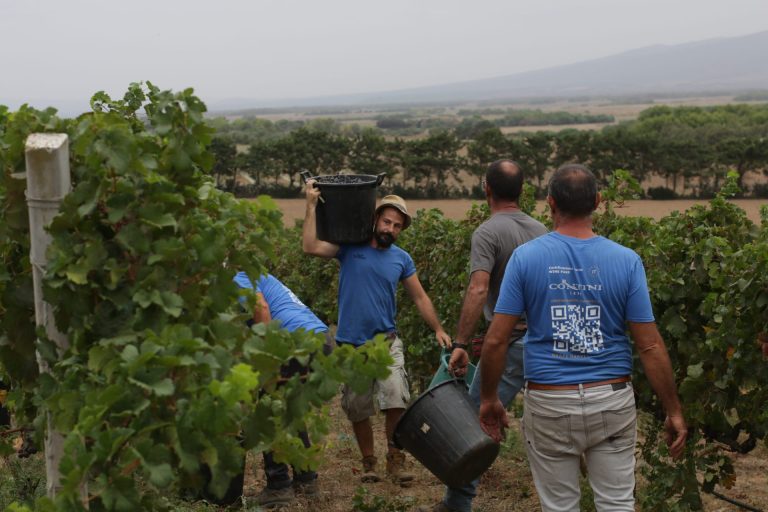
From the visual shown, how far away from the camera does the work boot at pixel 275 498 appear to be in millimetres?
5023

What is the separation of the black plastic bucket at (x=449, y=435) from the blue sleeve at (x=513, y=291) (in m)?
0.92

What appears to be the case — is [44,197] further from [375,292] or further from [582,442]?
[375,292]

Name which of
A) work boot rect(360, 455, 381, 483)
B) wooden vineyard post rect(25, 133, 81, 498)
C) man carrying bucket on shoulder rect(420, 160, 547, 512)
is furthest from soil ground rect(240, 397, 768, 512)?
wooden vineyard post rect(25, 133, 81, 498)

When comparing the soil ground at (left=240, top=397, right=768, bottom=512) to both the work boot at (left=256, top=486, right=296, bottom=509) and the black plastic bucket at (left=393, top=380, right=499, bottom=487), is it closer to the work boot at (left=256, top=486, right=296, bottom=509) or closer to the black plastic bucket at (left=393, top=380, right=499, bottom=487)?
the work boot at (left=256, top=486, right=296, bottom=509)

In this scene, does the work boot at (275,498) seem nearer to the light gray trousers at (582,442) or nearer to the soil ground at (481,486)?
the soil ground at (481,486)

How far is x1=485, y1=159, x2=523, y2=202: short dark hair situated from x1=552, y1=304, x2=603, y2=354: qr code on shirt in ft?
4.30

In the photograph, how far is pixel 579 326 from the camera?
348cm

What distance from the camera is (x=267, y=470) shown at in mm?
5086

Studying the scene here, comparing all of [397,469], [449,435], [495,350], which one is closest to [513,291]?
[495,350]

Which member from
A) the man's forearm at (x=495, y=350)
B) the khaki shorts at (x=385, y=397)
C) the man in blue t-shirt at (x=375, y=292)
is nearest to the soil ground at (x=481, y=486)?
the khaki shorts at (x=385, y=397)

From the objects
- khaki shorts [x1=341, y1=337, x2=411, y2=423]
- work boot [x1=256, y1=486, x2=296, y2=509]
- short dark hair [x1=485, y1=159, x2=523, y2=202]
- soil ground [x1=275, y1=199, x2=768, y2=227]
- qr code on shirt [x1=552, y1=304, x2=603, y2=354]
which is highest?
short dark hair [x1=485, y1=159, x2=523, y2=202]

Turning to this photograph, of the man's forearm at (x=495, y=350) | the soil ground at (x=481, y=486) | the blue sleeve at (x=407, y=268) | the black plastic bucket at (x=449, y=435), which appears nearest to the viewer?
the man's forearm at (x=495, y=350)

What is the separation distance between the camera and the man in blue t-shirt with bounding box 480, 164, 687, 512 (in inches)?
137

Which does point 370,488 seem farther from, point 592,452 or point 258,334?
point 258,334
